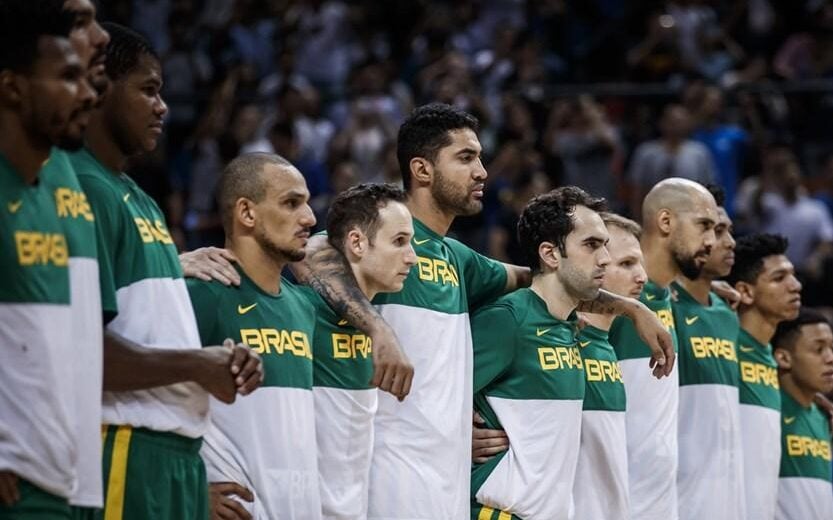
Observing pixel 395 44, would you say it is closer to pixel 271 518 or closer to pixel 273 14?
pixel 273 14

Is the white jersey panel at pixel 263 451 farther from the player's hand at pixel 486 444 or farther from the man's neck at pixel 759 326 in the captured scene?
the man's neck at pixel 759 326

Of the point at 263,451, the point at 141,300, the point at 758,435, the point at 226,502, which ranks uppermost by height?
the point at 758,435

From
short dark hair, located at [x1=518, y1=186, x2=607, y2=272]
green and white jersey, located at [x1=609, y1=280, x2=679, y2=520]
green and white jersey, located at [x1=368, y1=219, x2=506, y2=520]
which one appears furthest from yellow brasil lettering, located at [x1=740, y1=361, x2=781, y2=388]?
green and white jersey, located at [x1=368, y1=219, x2=506, y2=520]

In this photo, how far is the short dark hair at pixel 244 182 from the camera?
21.1 ft

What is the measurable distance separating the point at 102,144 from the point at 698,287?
14.5 ft

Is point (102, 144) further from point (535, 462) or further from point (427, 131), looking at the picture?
point (535, 462)

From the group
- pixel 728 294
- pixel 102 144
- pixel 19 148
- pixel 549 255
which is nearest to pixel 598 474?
pixel 549 255

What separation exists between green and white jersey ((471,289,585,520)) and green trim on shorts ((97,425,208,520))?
216 cm

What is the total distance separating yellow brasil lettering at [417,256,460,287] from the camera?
7.22m

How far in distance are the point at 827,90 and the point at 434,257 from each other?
339 inches

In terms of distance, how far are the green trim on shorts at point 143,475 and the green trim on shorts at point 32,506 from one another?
2.19 ft

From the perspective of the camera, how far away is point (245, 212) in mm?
6449

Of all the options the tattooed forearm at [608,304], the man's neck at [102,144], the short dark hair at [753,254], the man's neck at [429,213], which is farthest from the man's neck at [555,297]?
the man's neck at [102,144]

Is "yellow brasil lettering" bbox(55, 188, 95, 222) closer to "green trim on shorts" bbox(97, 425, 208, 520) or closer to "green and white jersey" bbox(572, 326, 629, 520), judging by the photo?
"green trim on shorts" bbox(97, 425, 208, 520)
